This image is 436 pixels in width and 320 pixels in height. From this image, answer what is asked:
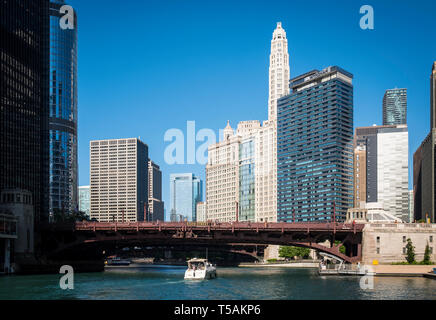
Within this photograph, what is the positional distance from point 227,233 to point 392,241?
118 feet

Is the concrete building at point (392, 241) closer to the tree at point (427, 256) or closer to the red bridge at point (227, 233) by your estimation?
the tree at point (427, 256)

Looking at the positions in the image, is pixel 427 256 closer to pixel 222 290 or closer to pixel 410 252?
pixel 410 252

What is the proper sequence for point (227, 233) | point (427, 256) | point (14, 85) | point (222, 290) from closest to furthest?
1. point (222, 290)
2. point (427, 256)
3. point (227, 233)
4. point (14, 85)

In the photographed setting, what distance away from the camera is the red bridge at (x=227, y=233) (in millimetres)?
125562

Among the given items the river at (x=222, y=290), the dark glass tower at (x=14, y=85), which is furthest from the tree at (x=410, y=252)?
the dark glass tower at (x=14, y=85)

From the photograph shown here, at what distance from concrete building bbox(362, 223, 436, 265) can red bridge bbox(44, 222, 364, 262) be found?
9.39 feet

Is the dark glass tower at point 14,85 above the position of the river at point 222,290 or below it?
above

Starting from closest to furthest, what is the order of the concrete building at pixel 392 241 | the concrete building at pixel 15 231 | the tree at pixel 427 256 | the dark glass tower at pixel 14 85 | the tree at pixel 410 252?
the tree at pixel 427 256 → the tree at pixel 410 252 → the concrete building at pixel 392 241 → the concrete building at pixel 15 231 → the dark glass tower at pixel 14 85

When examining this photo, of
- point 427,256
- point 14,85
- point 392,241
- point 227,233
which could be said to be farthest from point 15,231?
point 427,256

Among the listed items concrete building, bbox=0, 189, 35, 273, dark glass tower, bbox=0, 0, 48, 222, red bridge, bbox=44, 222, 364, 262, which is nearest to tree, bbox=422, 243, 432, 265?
red bridge, bbox=44, 222, 364, 262

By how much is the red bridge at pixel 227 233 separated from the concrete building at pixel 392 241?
2.86 meters

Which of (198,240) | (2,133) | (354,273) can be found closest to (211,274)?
(198,240)

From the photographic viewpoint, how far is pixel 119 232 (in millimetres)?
141125

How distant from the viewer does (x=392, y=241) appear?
406ft
